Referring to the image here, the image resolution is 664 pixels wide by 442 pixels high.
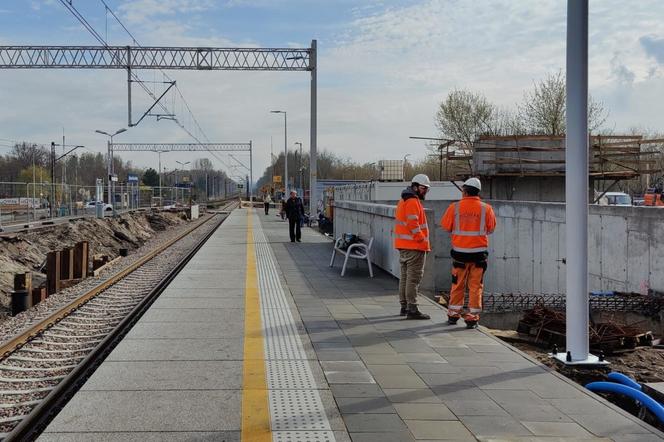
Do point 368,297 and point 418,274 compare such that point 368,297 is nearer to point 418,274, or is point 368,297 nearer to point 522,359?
point 418,274

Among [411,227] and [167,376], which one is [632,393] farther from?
[167,376]

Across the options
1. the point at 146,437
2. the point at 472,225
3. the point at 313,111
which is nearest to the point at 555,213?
the point at 472,225

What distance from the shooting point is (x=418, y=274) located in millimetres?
8977

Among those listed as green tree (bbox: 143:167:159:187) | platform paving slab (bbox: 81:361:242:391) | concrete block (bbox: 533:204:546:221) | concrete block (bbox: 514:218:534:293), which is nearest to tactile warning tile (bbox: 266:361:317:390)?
platform paving slab (bbox: 81:361:242:391)

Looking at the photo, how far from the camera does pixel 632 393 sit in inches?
227

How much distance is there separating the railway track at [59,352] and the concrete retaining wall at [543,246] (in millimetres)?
4591

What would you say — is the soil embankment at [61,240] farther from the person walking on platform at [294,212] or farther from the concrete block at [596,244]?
the concrete block at [596,244]

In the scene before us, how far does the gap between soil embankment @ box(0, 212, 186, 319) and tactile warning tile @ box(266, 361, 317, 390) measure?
10.5 metres

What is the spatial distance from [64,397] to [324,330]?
302 cm

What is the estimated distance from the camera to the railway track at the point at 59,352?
571 centimetres

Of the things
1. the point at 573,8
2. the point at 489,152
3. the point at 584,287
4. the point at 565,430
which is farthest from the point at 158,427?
the point at 489,152

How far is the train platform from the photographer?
4684 mm

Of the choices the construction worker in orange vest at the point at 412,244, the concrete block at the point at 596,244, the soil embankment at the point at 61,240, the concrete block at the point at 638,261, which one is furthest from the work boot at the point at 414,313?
the soil embankment at the point at 61,240

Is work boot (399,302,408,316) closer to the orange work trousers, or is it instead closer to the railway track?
the orange work trousers
